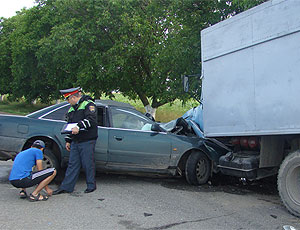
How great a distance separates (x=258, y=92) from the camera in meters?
4.99

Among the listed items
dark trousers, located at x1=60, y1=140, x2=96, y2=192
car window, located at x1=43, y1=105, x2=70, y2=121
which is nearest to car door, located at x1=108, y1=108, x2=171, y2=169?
dark trousers, located at x1=60, y1=140, x2=96, y2=192

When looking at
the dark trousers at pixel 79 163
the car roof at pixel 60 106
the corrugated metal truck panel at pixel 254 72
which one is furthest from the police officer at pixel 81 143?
the corrugated metal truck panel at pixel 254 72

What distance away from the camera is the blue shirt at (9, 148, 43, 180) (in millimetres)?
4777

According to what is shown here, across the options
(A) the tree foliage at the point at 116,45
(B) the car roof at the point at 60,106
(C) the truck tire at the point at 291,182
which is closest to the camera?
(C) the truck tire at the point at 291,182

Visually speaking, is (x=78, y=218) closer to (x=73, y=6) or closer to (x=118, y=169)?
(x=118, y=169)

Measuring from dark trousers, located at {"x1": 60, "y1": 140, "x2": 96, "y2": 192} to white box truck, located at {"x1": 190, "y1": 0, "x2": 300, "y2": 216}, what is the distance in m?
2.20

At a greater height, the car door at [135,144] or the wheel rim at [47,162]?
the car door at [135,144]

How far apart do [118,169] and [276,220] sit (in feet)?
9.66

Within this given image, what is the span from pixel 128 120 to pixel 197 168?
1684 millimetres

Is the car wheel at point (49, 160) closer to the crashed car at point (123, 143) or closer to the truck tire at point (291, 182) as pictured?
the crashed car at point (123, 143)

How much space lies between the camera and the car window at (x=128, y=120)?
21.0 feet

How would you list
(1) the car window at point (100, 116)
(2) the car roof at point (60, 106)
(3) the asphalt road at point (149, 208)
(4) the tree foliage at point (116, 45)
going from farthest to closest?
(4) the tree foliage at point (116, 45)
(1) the car window at point (100, 116)
(2) the car roof at point (60, 106)
(3) the asphalt road at point (149, 208)

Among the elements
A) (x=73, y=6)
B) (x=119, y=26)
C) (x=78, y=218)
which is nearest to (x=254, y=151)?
(x=78, y=218)

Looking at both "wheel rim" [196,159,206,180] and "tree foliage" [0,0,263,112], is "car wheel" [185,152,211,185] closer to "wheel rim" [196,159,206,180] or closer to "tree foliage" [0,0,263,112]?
"wheel rim" [196,159,206,180]
